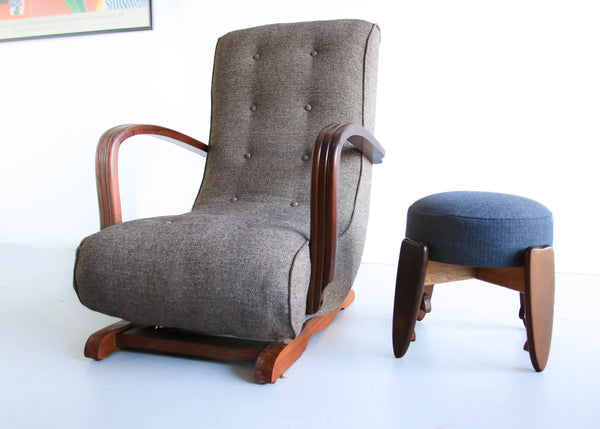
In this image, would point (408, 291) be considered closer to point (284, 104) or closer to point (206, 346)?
point (206, 346)

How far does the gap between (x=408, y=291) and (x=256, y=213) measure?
1.61 feet

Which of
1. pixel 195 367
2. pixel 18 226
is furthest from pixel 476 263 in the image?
pixel 18 226

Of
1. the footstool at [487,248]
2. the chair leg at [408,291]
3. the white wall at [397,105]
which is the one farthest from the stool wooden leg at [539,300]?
the white wall at [397,105]

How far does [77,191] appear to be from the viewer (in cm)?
324

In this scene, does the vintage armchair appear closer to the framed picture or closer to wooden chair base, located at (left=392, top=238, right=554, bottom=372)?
wooden chair base, located at (left=392, top=238, right=554, bottom=372)

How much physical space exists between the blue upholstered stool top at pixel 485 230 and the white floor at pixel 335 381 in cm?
30

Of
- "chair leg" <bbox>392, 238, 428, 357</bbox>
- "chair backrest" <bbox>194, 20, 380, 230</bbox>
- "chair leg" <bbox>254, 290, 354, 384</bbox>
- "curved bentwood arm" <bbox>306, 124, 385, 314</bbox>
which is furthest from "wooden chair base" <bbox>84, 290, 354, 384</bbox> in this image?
"chair backrest" <bbox>194, 20, 380, 230</bbox>

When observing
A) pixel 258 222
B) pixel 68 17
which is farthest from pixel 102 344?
pixel 68 17

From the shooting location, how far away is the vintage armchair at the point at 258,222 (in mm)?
1106

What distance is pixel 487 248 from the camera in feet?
3.87

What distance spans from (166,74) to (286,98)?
1613mm

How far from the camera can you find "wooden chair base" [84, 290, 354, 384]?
3.83 ft

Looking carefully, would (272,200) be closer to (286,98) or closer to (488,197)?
(286,98)

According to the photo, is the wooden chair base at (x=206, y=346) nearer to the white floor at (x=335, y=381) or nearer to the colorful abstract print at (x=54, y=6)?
the white floor at (x=335, y=381)
